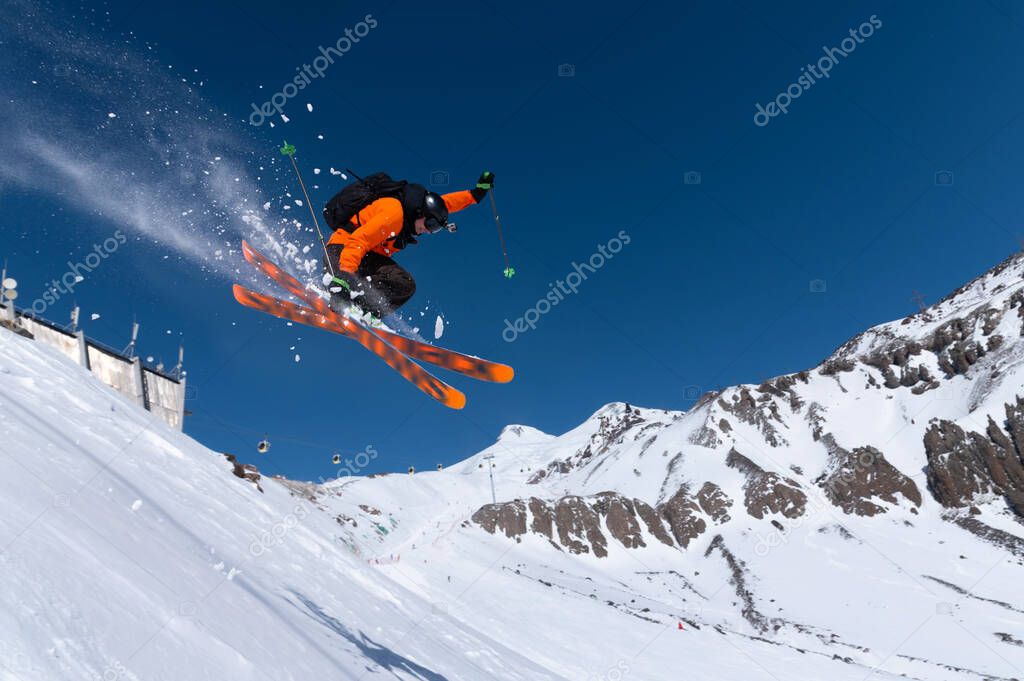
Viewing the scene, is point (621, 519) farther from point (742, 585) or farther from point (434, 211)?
point (434, 211)

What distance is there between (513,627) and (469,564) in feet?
58.8

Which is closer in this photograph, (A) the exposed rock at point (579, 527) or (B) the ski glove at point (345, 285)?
(B) the ski glove at point (345, 285)

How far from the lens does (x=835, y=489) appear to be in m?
77.1

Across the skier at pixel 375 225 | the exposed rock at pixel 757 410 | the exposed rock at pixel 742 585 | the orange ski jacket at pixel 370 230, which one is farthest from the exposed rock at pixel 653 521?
the orange ski jacket at pixel 370 230

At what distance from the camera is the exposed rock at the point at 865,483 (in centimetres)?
7388

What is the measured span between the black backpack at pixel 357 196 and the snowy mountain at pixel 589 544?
14.7 ft

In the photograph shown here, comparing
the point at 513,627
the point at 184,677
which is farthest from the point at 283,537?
the point at 513,627

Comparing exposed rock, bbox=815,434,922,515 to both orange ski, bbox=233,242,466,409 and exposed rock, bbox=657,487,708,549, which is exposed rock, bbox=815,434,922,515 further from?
orange ski, bbox=233,242,466,409

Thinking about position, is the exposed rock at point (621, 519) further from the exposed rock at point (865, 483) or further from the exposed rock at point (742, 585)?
the exposed rock at point (865, 483)

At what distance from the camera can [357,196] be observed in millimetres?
7949

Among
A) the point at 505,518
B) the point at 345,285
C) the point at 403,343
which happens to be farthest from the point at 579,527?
the point at 345,285

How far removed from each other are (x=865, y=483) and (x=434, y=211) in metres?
89.5

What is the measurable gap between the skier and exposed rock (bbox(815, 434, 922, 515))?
279ft

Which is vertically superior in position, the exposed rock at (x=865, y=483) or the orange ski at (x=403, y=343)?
the exposed rock at (x=865, y=483)
